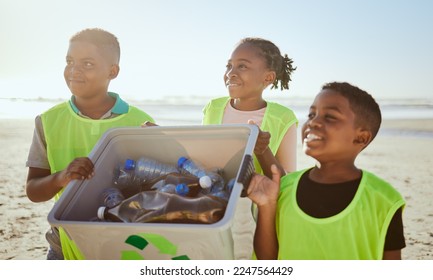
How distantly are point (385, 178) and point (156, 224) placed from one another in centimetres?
375

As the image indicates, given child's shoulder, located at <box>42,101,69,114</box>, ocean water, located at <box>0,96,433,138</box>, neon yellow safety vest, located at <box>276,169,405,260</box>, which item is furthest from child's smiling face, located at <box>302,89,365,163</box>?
ocean water, located at <box>0,96,433,138</box>

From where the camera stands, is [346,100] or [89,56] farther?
[89,56]

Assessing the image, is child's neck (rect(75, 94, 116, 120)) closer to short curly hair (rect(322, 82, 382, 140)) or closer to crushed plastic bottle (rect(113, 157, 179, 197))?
crushed plastic bottle (rect(113, 157, 179, 197))

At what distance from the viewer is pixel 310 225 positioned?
1.33 metres

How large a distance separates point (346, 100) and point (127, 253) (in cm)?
73

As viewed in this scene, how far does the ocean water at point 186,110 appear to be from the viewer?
8547mm

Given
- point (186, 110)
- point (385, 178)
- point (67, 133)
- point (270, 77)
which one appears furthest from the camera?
point (186, 110)

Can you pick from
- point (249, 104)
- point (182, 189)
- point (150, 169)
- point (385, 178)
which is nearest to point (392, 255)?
point (182, 189)

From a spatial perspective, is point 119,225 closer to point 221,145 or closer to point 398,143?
A: point 221,145

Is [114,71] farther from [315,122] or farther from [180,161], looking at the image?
[315,122]

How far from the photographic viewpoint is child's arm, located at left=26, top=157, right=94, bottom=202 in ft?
4.54

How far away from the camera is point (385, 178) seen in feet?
14.7

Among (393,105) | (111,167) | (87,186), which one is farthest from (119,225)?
(393,105)
